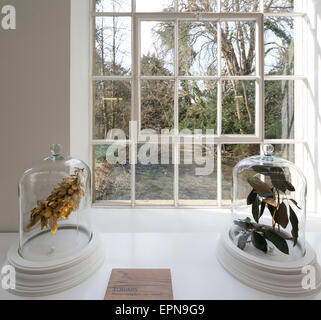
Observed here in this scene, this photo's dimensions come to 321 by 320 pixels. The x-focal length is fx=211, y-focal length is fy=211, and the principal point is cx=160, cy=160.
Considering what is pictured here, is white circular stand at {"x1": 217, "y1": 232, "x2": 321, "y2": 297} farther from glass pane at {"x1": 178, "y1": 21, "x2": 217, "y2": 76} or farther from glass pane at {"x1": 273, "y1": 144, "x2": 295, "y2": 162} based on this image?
glass pane at {"x1": 178, "y1": 21, "x2": 217, "y2": 76}

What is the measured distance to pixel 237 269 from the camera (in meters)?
0.68

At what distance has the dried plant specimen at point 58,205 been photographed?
0.69 meters

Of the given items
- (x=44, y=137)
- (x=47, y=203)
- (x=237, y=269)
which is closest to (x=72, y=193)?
(x=47, y=203)

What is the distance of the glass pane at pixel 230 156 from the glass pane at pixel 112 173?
62 centimetres

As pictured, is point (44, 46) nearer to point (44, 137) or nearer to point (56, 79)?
point (56, 79)

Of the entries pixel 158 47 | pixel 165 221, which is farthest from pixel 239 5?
pixel 165 221

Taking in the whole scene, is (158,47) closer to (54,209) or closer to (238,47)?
(238,47)

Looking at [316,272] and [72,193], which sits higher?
[72,193]

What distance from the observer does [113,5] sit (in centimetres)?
132

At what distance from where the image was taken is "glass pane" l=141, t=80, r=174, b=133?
1.34m

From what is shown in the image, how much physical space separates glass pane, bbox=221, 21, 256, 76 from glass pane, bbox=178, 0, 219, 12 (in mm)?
123
